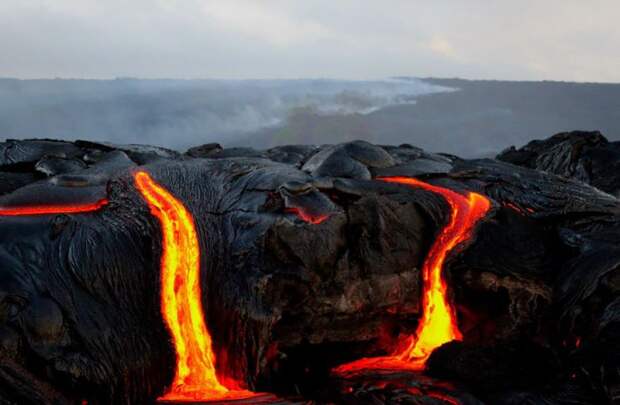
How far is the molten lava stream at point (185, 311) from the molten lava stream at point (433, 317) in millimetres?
1487

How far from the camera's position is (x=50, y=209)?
7453mm

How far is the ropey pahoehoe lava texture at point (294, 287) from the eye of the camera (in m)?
6.34

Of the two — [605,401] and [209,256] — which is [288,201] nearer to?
[209,256]

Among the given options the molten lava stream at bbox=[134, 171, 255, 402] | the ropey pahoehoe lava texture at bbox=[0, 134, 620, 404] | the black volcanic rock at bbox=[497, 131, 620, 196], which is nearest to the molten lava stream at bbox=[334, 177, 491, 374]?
the ropey pahoehoe lava texture at bbox=[0, 134, 620, 404]

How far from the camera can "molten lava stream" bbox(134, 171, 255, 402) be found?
6805 millimetres

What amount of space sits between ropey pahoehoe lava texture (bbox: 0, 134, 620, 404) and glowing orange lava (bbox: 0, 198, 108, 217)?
3 cm

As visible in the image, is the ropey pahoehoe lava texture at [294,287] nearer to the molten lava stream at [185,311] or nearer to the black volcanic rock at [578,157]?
the molten lava stream at [185,311]

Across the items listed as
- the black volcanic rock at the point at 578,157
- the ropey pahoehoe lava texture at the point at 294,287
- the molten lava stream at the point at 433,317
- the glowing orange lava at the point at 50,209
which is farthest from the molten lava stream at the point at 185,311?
the black volcanic rock at the point at 578,157

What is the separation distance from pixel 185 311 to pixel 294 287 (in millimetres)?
1344

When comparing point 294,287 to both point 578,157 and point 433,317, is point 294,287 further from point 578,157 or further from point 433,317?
point 578,157

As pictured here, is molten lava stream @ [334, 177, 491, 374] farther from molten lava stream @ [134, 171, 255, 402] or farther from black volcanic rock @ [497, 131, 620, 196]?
black volcanic rock @ [497, 131, 620, 196]

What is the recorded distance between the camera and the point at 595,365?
20.8 feet

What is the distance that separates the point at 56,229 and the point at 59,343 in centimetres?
142

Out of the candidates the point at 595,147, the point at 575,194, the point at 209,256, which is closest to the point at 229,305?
the point at 209,256
